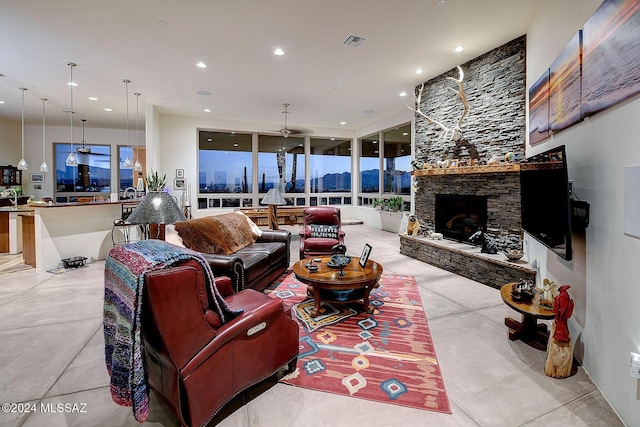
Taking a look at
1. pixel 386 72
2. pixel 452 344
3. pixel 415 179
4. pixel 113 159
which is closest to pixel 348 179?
pixel 415 179

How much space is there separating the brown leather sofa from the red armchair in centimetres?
34

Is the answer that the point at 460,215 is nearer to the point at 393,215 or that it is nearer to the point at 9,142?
the point at 393,215

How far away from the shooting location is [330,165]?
Result: 10.4 m

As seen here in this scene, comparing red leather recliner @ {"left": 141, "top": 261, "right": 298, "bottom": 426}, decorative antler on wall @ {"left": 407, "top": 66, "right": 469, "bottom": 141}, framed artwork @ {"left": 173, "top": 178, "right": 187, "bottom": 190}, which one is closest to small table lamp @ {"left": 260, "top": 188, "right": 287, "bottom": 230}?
decorative antler on wall @ {"left": 407, "top": 66, "right": 469, "bottom": 141}

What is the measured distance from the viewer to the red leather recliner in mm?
1350

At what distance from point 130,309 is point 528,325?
288 cm

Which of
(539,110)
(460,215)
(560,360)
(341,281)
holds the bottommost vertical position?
(560,360)

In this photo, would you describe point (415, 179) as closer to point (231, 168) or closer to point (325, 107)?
point (325, 107)

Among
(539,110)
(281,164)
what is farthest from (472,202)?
(281,164)

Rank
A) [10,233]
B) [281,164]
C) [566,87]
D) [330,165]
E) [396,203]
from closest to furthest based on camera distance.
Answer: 1. [566,87]
2. [10,233]
3. [396,203]
4. [281,164]
5. [330,165]

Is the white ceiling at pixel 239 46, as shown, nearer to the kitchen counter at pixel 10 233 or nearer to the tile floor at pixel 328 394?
the kitchen counter at pixel 10 233

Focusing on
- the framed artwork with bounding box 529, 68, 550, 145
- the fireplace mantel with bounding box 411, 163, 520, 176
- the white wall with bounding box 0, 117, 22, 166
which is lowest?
the fireplace mantel with bounding box 411, 163, 520, 176

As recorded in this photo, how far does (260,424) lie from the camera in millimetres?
1637

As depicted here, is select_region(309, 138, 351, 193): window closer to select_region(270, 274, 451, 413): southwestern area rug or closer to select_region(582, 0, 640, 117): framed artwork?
select_region(270, 274, 451, 413): southwestern area rug
